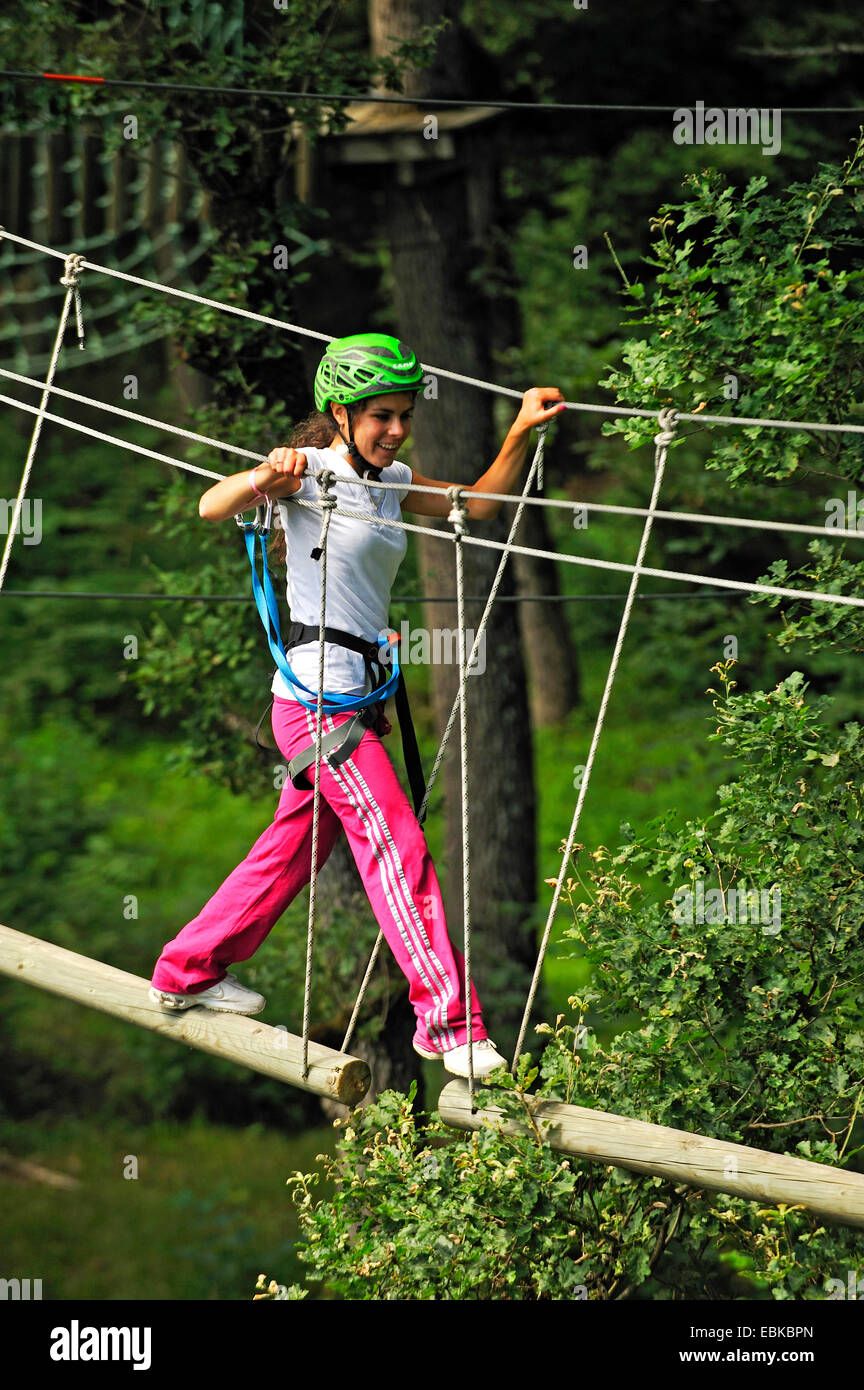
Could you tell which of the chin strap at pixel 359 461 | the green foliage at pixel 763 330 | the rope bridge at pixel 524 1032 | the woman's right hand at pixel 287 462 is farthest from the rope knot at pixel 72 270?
the green foliage at pixel 763 330

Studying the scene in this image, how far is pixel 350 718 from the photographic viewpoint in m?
3.10

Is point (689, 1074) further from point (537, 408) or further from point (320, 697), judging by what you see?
point (537, 408)

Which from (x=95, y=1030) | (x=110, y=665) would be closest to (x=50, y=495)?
(x=110, y=665)

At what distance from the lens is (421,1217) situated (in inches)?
127

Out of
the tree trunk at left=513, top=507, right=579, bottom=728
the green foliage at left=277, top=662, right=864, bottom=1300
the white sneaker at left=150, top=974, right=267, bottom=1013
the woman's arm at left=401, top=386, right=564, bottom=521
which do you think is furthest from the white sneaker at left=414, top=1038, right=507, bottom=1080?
the tree trunk at left=513, top=507, right=579, bottom=728

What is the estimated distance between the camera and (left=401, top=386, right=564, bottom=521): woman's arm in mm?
3213

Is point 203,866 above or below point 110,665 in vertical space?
below

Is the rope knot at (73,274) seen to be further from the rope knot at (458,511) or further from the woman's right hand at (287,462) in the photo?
the rope knot at (458,511)

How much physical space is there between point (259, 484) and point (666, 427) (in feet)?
2.53

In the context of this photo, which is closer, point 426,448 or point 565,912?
point 426,448

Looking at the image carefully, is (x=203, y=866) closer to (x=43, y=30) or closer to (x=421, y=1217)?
(x=43, y=30)

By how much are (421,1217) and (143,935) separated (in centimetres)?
705

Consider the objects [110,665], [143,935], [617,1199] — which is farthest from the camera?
[110,665]

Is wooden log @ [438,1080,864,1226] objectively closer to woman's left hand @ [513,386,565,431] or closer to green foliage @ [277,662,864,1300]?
green foliage @ [277,662,864,1300]
